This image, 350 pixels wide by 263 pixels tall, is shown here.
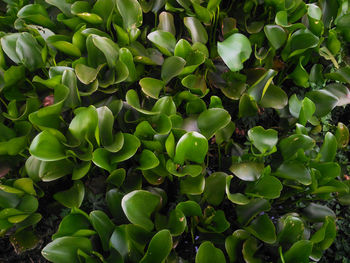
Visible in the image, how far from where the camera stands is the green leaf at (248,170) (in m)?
1.22

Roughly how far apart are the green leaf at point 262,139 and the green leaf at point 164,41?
0.46m

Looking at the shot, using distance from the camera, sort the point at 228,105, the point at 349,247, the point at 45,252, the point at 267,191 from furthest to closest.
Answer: the point at 228,105 → the point at 349,247 → the point at 267,191 → the point at 45,252

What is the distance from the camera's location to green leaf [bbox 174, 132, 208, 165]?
3.71 ft

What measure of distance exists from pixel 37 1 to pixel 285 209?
4.70 feet

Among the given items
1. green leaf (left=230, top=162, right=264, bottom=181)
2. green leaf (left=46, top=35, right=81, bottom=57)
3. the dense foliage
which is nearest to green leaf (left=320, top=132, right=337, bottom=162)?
the dense foliage

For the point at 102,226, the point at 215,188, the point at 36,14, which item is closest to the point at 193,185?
the point at 215,188

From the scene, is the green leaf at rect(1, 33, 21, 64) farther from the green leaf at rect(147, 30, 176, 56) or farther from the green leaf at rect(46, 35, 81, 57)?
the green leaf at rect(147, 30, 176, 56)

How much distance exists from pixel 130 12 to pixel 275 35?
591 mm

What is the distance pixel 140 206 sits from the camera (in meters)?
1.15

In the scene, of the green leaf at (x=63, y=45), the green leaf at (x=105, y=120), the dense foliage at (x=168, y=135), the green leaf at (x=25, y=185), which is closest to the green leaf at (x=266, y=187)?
the dense foliage at (x=168, y=135)

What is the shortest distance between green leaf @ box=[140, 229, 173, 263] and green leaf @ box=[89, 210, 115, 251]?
16 cm

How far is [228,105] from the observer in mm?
1602

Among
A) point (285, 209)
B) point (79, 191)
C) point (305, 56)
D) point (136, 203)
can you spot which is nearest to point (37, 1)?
point (79, 191)

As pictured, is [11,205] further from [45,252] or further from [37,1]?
[37,1]
